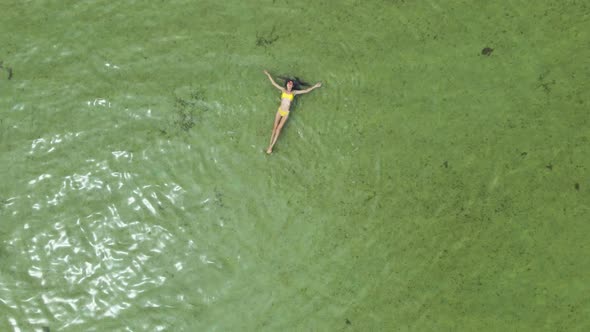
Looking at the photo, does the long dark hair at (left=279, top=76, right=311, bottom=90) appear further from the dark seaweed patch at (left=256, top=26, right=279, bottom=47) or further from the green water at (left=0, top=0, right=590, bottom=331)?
the dark seaweed patch at (left=256, top=26, right=279, bottom=47)

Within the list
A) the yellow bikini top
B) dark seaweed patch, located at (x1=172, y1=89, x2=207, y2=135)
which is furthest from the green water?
the yellow bikini top

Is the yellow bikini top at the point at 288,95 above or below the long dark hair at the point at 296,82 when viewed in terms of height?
below

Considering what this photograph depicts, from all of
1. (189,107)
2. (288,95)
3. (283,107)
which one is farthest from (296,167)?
(189,107)

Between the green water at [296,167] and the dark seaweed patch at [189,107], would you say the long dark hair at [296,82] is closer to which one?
the green water at [296,167]

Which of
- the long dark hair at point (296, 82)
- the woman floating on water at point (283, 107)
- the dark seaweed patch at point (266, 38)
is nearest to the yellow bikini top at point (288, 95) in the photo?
A: the woman floating on water at point (283, 107)

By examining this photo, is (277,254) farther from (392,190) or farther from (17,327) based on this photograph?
(17,327)

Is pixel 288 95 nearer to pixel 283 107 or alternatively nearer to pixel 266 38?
pixel 283 107

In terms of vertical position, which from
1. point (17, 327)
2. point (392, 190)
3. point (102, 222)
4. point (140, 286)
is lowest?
point (17, 327)

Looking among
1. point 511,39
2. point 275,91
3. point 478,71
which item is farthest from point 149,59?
point 511,39
